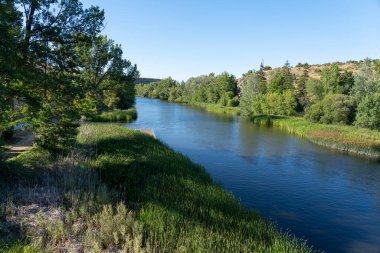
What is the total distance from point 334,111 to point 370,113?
239 inches

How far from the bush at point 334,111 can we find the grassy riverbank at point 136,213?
39056 millimetres

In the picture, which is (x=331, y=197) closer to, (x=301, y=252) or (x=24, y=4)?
(x=301, y=252)

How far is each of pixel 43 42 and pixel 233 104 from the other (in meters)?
81.4

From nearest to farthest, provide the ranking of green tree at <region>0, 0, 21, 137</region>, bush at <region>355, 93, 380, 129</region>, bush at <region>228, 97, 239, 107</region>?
green tree at <region>0, 0, 21, 137</region> → bush at <region>355, 93, 380, 129</region> → bush at <region>228, 97, 239, 107</region>

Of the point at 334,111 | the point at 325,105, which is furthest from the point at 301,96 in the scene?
the point at 334,111

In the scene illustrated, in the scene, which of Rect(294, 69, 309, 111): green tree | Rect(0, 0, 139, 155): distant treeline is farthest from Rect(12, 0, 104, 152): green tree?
Rect(294, 69, 309, 111): green tree

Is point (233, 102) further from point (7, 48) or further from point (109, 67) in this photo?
point (7, 48)

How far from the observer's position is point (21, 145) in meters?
21.6

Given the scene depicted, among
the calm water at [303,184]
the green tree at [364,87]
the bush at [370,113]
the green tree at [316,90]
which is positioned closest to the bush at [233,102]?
the green tree at [316,90]

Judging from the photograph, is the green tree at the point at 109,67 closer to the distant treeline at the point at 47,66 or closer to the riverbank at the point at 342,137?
the riverbank at the point at 342,137

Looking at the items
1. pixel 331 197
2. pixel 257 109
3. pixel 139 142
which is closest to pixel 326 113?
pixel 257 109

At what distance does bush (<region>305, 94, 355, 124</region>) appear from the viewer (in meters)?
48.0

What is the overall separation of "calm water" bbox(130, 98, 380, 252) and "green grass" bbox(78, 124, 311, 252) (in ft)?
9.55

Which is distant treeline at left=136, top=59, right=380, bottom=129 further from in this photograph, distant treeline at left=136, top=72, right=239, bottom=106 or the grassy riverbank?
the grassy riverbank
